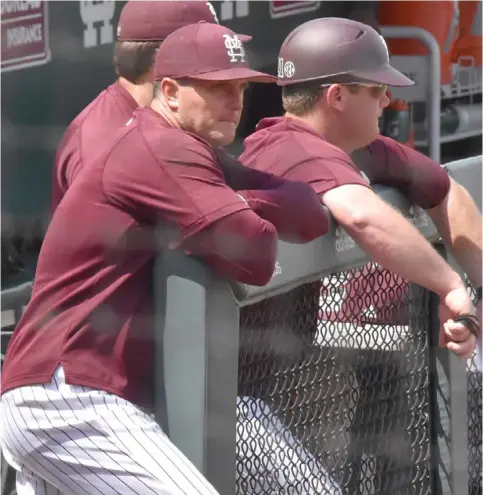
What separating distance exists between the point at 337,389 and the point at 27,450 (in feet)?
1.44

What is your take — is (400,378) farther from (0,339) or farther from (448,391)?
(0,339)

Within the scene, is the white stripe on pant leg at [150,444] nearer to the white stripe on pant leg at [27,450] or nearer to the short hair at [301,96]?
the white stripe on pant leg at [27,450]

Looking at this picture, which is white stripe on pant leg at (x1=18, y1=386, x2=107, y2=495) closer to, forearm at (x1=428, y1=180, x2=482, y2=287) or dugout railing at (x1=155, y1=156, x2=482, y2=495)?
dugout railing at (x1=155, y1=156, x2=482, y2=495)

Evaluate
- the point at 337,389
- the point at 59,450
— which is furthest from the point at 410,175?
the point at 59,450

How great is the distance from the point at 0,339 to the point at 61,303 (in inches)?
54.0

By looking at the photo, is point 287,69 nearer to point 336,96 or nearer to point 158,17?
point 336,96

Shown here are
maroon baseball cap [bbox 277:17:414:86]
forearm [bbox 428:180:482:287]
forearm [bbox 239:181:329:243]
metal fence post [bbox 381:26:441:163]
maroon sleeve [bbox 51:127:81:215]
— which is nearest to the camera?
forearm [bbox 239:181:329:243]

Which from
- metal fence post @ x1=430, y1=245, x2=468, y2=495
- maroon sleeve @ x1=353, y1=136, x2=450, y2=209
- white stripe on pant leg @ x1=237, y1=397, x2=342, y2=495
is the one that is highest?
maroon sleeve @ x1=353, y1=136, x2=450, y2=209

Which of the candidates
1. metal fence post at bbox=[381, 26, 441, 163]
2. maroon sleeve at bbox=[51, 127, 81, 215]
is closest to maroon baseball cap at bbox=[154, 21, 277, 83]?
maroon sleeve at bbox=[51, 127, 81, 215]

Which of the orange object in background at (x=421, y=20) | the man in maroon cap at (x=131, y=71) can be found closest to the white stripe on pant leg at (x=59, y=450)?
the man in maroon cap at (x=131, y=71)

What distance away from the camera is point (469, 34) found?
441 centimetres

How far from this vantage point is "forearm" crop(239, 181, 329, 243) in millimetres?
1413

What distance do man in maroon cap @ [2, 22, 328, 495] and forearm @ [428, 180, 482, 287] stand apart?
0.40m

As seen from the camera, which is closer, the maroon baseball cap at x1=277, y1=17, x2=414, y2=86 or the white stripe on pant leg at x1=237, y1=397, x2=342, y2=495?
the white stripe on pant leg at x1=237, y1=397, x2=342, y2=495
